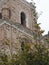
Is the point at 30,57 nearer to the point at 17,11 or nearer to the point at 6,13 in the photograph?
the point at 6,13

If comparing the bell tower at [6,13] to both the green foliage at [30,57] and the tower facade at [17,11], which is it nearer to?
the tower facade at [17,11]

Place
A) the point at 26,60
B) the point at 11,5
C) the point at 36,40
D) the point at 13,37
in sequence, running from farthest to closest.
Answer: the point at 11,5 → the point at 13,37 → the point at 36,40 → the point at 26,60

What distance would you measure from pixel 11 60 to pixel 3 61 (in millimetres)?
414

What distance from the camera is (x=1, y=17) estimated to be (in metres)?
27.8

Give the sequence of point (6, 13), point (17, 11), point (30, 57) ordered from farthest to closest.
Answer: point (17, 11), point (6, 13), point (30, 57)

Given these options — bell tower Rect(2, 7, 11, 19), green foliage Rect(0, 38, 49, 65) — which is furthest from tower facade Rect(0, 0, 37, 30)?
green foliage Rect(0, 38, 49, 65)

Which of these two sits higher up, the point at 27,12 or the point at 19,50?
the point at 27,12

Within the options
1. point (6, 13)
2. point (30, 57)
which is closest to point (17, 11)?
point (6, 13)

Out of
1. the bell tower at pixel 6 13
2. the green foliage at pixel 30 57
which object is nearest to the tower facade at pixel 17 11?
the bell tower at pixel 6 13

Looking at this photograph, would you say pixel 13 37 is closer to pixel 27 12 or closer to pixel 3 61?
pixel 27 12

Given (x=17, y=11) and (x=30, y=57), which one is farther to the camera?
(x=17, y=11)

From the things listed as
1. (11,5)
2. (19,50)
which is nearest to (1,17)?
(11,5)

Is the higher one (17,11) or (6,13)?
(17,11)

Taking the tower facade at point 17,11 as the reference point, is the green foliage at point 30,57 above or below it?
below
